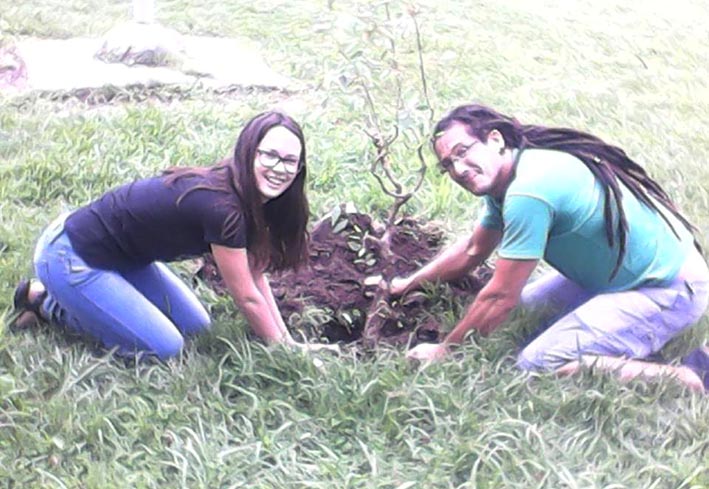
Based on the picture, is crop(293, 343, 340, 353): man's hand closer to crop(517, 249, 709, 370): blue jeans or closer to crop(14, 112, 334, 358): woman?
crop(14, 112, 334, 358): woman

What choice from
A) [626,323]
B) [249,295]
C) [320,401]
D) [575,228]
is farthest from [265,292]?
[626,323]

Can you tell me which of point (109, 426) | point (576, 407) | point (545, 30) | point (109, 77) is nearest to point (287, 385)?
point (109, 426)

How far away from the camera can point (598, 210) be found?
3.20 meters

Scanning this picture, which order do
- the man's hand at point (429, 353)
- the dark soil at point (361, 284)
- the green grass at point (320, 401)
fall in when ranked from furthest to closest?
1. the dark soil at point (361, 284)
2. the man's hand at point (429, 353)
3. the green grass at point (320, 401)

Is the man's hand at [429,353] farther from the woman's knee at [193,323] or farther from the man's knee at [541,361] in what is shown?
the woman's knee at [193,323]

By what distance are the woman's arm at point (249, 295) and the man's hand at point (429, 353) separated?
40cm

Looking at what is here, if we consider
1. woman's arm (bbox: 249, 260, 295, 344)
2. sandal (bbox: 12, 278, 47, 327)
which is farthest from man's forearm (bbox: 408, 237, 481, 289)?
sandal (bbox: 12, 278, 47, 327)

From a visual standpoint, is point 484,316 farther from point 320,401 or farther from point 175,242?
point 175,242

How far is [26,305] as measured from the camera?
354cm

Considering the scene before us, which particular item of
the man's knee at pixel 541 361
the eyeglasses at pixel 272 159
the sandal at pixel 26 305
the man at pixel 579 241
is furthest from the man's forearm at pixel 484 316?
the sandal at pixel 26 305

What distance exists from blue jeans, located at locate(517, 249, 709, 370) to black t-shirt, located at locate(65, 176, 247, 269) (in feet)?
3.43

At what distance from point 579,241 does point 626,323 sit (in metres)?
0.30

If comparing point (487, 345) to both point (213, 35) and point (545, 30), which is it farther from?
point (545, 30)

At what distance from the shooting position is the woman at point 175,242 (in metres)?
3.11
